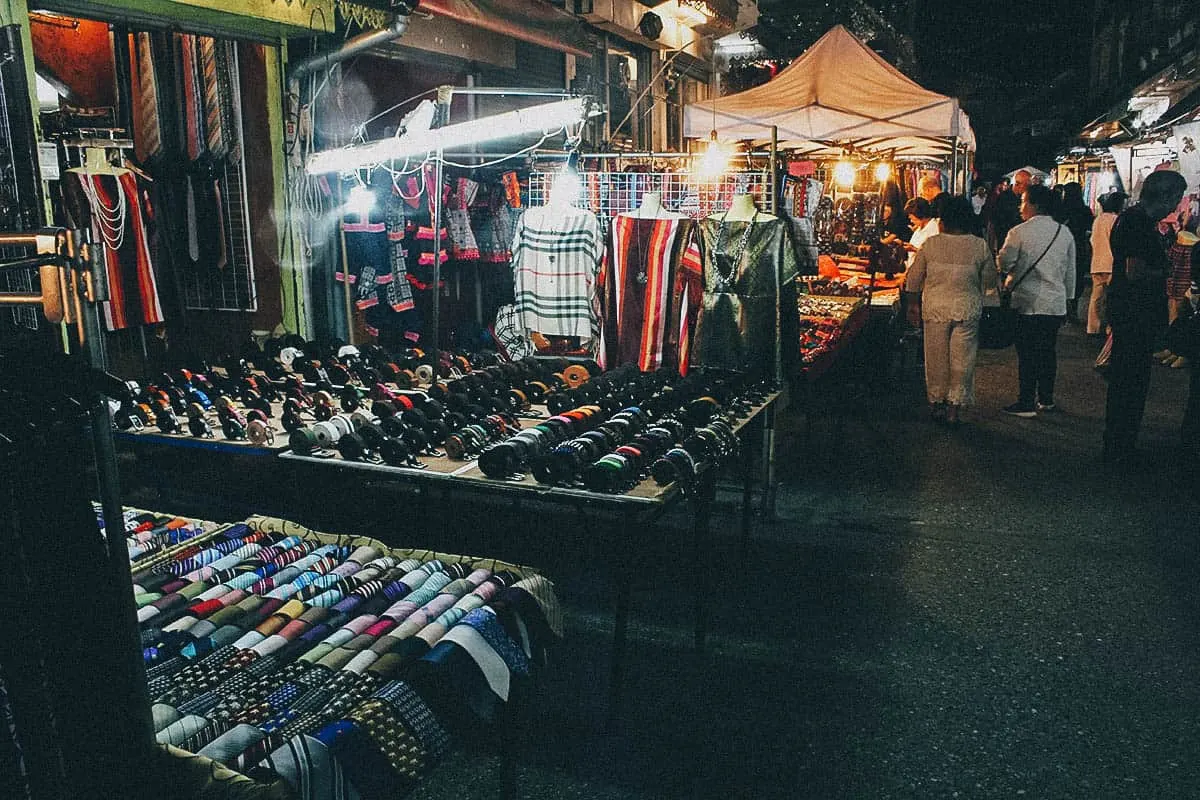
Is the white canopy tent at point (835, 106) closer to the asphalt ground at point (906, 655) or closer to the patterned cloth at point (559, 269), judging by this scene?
the patterned cloth at point (559, 269)

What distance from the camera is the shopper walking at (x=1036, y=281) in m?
8.53

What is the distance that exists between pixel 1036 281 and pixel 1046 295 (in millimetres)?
160

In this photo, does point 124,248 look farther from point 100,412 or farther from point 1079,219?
point 1079,219

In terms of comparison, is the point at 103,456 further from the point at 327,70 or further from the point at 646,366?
the point at 327,70

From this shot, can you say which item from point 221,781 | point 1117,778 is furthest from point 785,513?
point 221,781

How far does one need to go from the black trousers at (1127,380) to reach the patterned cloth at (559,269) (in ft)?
13.3

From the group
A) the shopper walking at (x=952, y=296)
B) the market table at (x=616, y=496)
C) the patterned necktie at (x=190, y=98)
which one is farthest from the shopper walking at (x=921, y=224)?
the patterned necktie at (x=190, y=98)

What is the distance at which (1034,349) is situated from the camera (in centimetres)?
888

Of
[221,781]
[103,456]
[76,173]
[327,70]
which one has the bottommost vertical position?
[221,781]

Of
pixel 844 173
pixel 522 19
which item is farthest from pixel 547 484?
pixel 844 173

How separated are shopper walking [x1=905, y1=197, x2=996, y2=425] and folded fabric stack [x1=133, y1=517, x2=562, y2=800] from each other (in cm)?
628

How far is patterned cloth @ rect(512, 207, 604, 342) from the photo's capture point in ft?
20.7

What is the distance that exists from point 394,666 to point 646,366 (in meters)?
3.98

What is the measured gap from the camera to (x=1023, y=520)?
6.11m
